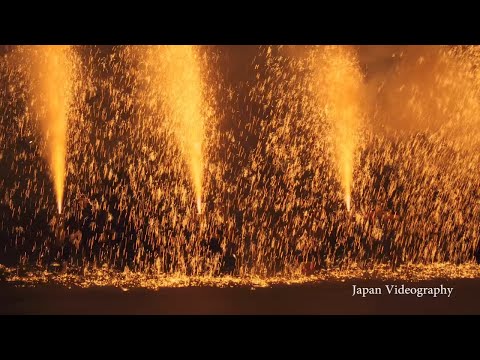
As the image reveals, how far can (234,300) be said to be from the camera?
9.77 meters

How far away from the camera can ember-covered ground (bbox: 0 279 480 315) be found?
898cm

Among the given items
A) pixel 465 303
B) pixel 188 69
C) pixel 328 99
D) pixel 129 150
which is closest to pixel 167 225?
pixel 129 150

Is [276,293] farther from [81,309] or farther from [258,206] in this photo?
[258,206]

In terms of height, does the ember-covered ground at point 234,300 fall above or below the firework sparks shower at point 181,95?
below

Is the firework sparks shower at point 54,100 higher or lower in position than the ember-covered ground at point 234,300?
higher

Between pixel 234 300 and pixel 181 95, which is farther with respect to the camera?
pixel 181 95

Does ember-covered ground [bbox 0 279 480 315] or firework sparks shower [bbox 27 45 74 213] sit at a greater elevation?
firework sparks shower [bbox 27 45 74 213]

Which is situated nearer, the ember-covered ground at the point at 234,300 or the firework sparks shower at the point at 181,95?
the ember-covered ground at the point at 234,300

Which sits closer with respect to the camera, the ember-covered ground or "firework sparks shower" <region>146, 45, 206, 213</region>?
the ember-covered ground

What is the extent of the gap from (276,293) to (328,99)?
23.2 feet

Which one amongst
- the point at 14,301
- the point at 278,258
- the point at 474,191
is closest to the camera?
the point at 14,301

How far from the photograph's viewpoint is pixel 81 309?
29.7 ft

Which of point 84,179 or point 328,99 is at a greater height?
point 328,99

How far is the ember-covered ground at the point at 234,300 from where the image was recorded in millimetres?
8977
